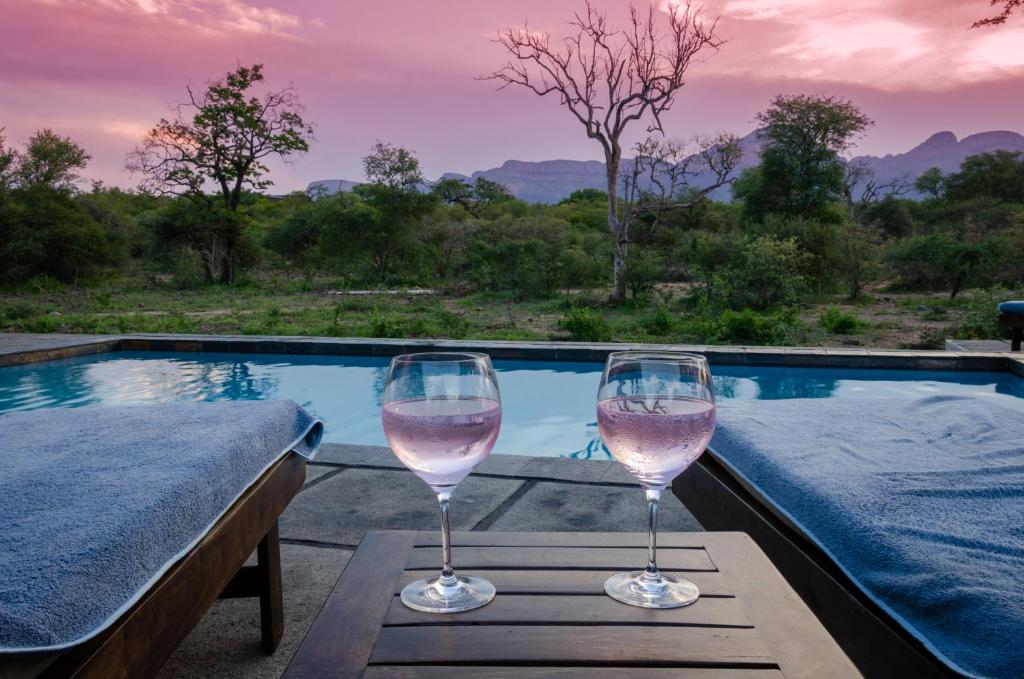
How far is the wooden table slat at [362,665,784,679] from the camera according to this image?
25.7 inches

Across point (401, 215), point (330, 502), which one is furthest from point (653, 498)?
point (401, 215)

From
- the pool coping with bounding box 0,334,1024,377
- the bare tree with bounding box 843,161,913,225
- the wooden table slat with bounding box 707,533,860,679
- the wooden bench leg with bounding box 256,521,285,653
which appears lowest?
the pool coping with bounding box 0,334,1024,377

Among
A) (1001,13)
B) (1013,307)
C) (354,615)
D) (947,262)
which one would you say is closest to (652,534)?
(354,615)

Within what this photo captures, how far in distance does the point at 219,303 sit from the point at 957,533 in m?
15.4

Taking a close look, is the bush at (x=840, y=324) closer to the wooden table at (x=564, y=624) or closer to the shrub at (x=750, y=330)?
the shrub at (x=750, y=330)

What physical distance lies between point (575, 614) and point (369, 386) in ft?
21.3

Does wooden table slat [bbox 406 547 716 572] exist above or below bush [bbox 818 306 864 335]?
above

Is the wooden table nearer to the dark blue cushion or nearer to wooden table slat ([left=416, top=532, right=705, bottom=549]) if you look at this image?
wooden table slat ([left=416, top=532, right=705, bottom=549])

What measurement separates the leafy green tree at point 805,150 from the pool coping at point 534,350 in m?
11.5

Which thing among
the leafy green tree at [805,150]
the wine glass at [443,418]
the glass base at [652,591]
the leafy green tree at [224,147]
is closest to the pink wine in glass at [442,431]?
the wine glass at [443,418]

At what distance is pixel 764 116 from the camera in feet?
58.0

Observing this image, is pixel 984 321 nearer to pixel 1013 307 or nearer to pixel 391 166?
pixel 1013 307

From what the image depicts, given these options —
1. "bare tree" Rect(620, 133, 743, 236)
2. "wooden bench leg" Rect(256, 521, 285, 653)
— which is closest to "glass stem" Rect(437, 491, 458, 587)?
"wooden bench leg" Rect(256, 521, 285, 653)

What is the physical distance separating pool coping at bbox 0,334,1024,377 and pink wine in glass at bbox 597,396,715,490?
5.00 meters
